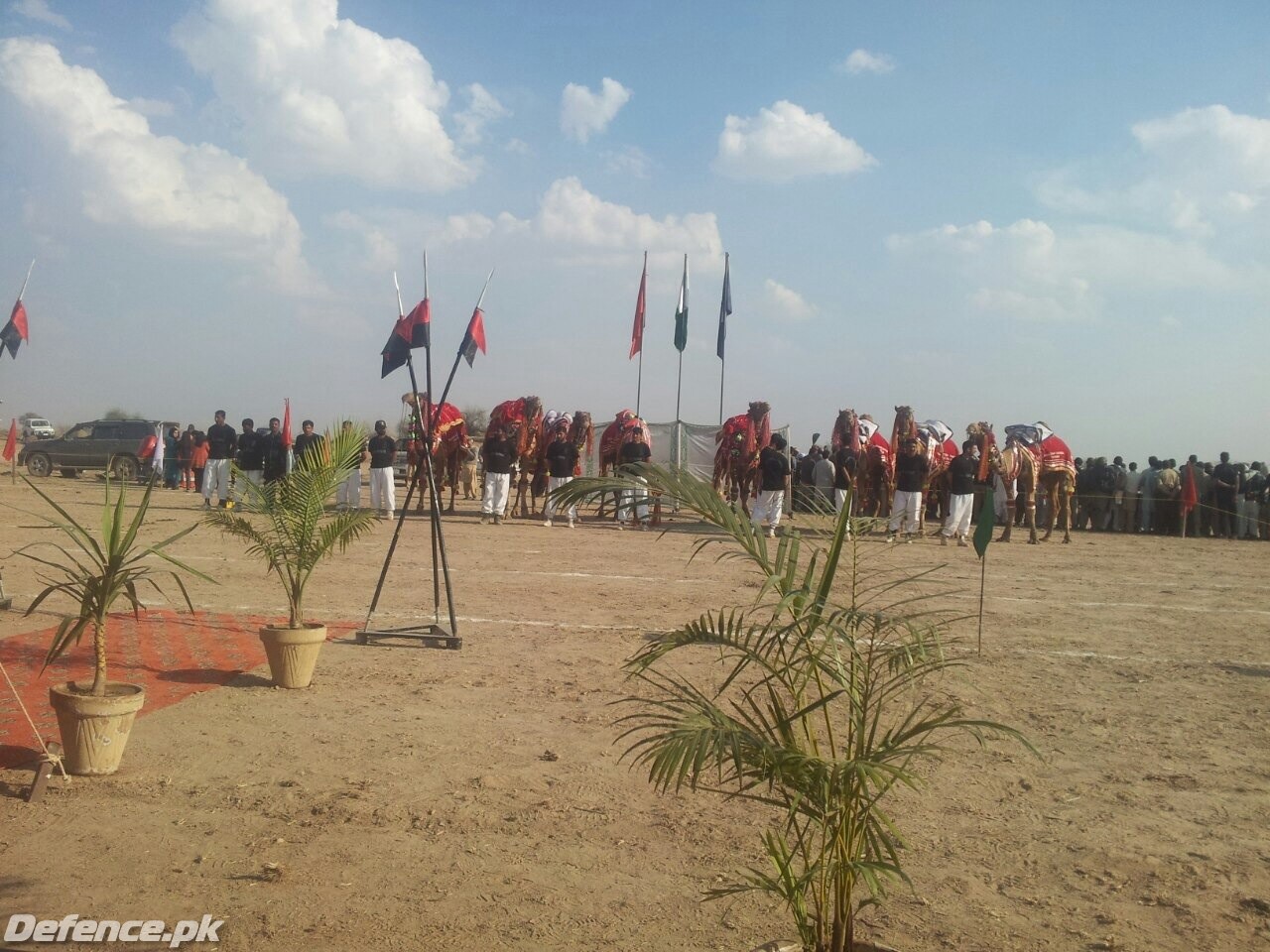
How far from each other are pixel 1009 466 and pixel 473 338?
12826mm

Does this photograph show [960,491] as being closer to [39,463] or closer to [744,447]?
[744,447]

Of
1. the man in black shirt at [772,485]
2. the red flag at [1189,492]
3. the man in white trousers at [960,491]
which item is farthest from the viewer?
the red flag at [1189,492]

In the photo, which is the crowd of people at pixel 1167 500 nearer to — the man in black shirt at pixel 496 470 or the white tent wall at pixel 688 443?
the white tent wall at pixel 688 443

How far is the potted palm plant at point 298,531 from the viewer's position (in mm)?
7168

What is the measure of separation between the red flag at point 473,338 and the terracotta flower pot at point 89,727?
5.25 meters

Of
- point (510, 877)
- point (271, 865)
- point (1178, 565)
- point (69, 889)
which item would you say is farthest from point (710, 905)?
point (1178, 565)

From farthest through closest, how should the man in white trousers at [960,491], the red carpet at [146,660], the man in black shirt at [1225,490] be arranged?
1. the man in black shirt at [1225,490]
2. the man in white trousers at [960,491]
3. the red carpet at [146,660]

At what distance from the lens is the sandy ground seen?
13.2ft

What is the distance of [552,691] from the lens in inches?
289

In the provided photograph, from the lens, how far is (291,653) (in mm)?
7141

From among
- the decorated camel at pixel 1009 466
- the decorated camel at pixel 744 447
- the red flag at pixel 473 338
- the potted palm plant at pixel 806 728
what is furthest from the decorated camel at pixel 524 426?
the potted palm plant at pixel 806 728

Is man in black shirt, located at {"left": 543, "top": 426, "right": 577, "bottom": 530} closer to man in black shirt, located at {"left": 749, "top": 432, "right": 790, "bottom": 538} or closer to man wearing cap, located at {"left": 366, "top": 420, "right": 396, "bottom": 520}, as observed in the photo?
man wearing cap, located at {"left": 366, "top": 420, "right": 396, "bottom": 520}

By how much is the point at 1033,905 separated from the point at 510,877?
2.07 m

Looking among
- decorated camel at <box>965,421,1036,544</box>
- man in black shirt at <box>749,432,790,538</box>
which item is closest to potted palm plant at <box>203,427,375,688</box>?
man in black shirt at <box>749,432,790,538</box>
